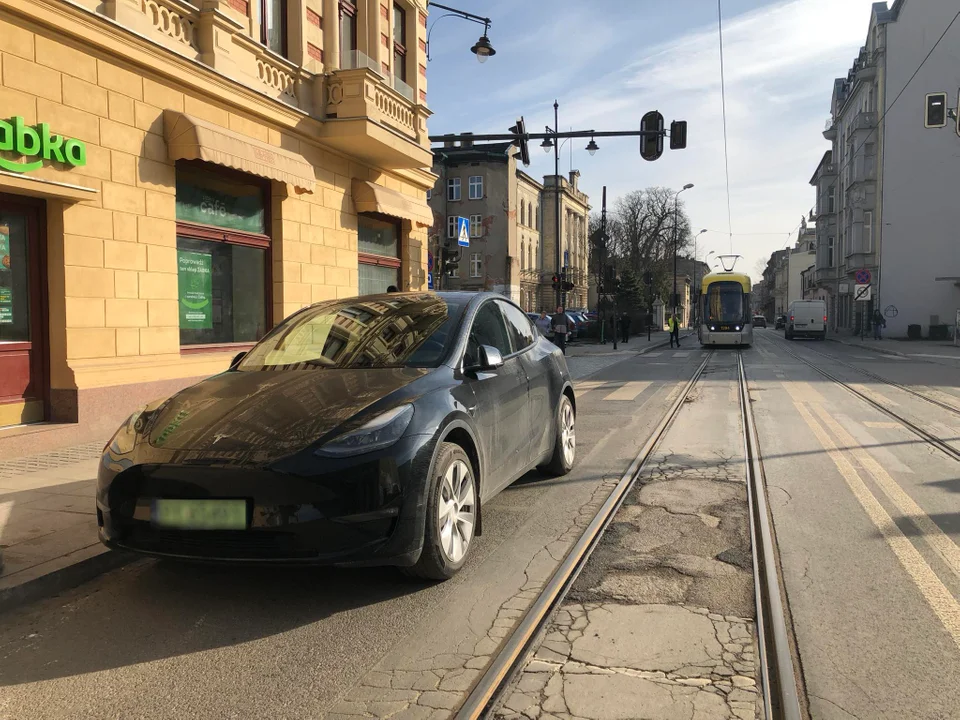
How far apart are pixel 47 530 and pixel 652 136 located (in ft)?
49.1

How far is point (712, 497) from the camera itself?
5.88 m

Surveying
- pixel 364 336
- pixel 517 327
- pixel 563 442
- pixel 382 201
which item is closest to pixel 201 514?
pixel 364 336

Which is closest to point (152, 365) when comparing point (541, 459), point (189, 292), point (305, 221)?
point (189, 292)

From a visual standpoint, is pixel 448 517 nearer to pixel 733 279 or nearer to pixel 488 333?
pixel 488 333

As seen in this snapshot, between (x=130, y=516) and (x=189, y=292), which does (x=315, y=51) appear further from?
(x=130, y=516)

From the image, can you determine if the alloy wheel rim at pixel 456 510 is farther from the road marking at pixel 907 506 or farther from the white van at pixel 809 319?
the white van at pixel 809 319

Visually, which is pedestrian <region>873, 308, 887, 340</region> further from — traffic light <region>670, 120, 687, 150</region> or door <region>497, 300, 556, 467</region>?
door <region>497, 300, 556, 467</region>

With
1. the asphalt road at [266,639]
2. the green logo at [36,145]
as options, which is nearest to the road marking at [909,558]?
the asphalt road at [266,639]

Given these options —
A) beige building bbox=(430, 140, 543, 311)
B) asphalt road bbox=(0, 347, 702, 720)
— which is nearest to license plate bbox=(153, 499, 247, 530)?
asphalt road bbox=(0, 347, 702, 720)

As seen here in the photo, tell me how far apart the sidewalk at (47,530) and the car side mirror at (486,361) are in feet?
7.71

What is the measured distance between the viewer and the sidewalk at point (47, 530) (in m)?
4.01

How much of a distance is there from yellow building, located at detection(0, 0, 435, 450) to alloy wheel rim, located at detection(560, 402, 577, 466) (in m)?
5.23

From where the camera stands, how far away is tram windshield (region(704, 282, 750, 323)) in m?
30.8

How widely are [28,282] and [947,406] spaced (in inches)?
490
